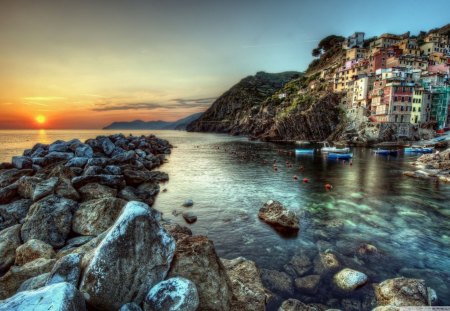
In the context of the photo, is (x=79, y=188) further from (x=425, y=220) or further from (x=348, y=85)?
(x=348, y=85)

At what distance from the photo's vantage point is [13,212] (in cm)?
1675

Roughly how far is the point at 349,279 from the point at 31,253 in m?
14.9

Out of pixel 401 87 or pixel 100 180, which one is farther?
pixel 401 87

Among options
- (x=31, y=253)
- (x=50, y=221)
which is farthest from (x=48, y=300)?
(x=50, y=221)

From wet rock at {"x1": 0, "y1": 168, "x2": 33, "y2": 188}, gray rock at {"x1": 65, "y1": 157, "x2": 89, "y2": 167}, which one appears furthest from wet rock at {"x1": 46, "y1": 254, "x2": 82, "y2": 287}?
gray rock at {"x1": 65, "y1": 157, "x2": 89, "y2": 167}

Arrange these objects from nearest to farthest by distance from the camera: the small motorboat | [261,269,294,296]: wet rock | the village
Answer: [261,269,294,296]: wet rock, the small motorboat, the village

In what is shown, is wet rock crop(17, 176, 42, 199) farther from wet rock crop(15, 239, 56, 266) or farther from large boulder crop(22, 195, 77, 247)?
wet rock crop(15, 239, 56, 266)

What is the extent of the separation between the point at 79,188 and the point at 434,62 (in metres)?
139

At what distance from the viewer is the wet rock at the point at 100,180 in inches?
A: 781

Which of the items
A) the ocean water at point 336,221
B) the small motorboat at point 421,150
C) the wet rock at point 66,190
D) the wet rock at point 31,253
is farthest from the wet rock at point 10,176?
the small motorboat at point 421,150

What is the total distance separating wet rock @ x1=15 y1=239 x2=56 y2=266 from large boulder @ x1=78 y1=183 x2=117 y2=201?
23.5ft

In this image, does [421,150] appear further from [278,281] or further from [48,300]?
[48,300]

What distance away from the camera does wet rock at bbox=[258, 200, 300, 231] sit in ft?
65.7

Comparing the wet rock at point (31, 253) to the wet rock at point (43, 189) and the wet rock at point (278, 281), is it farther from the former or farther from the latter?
the wet rock at point (278, 281)
